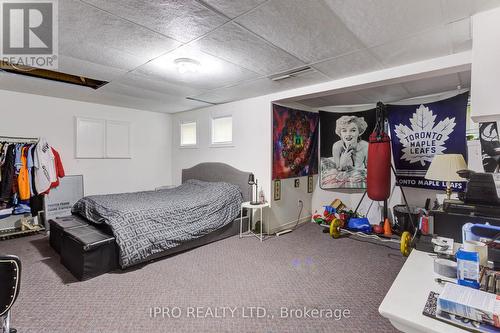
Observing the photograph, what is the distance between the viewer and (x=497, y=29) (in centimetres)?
173

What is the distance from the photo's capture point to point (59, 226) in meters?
3.02

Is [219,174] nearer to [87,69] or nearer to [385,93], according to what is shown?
[87,69]

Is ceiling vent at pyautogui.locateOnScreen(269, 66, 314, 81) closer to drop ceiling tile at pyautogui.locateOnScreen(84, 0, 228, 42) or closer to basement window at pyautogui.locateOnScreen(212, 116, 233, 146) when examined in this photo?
drop ceiling tile at pyautogui.locateOnScreen(84, 0, 228, 42)

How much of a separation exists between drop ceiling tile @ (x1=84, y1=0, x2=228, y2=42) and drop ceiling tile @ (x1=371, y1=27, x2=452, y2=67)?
5.21ft

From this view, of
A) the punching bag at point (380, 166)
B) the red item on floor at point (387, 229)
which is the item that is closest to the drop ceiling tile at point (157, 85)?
the punching bag at point (380, 166)

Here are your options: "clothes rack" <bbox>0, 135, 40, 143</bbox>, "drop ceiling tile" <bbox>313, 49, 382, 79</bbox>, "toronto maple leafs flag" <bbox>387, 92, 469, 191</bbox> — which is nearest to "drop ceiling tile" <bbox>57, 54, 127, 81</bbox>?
"clothes rack" <bbox>0, 135, 40, 143</bbox>

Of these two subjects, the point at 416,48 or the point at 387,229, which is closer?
the point at 416,48

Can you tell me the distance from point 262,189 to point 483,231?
10.2 ft

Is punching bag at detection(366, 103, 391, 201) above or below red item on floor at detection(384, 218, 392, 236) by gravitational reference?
above

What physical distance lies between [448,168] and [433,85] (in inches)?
52.5

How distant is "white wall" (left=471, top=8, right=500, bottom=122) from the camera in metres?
1.74

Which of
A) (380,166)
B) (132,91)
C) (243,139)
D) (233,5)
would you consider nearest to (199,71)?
(233,5)

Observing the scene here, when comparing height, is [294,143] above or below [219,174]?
above

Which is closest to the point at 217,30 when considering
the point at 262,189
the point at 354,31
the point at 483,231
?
the point at 354,31
